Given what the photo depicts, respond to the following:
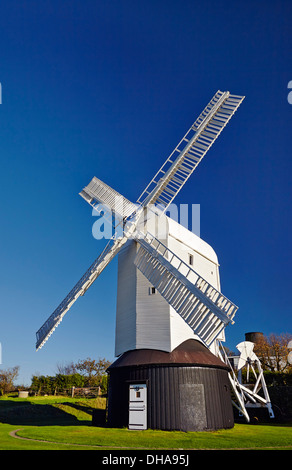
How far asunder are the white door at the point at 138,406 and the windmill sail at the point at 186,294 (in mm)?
4054

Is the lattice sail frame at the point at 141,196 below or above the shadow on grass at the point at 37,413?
above

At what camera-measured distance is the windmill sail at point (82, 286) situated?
17797mm

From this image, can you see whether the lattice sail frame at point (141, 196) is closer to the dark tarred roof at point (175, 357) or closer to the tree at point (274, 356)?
the dark tarred roof at point (175, 357)

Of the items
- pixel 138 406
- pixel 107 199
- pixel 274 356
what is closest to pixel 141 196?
pixel 107 199

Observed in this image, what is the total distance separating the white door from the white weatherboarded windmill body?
4 cm

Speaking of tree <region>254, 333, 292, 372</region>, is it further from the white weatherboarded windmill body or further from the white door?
the white door

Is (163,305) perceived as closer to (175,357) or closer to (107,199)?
(175,357)

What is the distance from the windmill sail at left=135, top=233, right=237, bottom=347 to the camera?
12.8m

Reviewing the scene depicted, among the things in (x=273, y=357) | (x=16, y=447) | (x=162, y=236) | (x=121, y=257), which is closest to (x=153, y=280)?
(x=162, y=236)

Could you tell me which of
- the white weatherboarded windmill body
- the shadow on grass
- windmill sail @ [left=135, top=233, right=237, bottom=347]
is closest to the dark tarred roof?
the white weatherboarded windmill body

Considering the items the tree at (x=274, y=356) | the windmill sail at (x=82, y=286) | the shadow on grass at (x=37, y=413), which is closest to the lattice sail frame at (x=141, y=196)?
the windmill sail at (x=82, y=286)
